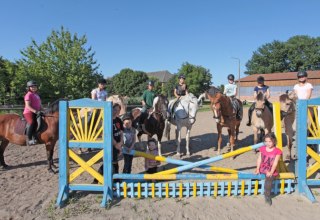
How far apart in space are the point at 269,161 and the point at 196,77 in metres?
50.1

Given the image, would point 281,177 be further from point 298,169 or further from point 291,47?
point 291,47

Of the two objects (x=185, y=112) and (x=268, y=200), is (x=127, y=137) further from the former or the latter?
(x=185, y=112)

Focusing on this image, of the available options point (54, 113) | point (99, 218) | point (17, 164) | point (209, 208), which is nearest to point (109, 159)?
point (99, 218)

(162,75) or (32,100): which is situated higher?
(162,75)

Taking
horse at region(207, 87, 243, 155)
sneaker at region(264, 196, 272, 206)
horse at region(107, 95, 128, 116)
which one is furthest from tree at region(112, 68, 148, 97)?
sneaker at region(264, 196, 272, 206)

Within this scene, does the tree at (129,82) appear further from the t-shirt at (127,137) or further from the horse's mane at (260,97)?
the t-shirt at (127,137)

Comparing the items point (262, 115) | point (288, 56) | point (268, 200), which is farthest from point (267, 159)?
point (288, 56)

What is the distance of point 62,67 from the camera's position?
1217 inches

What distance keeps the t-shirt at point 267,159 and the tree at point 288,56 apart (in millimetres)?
71515

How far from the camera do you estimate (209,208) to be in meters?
4.11

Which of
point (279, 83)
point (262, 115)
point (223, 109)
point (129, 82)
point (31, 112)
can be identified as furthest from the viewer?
point (129, 82)

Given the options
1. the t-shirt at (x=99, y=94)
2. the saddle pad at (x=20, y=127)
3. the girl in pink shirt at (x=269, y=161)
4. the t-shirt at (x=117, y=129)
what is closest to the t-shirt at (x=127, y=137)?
the t-shirt at (x=117, y=129)

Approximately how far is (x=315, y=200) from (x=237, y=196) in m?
1.31

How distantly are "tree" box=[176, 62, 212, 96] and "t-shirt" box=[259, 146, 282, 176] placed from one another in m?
48.5
